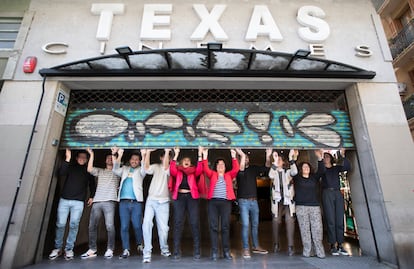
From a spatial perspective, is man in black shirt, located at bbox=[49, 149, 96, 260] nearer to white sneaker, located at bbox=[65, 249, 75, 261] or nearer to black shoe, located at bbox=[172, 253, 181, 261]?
white sneaker, located at bbox=[65, 249, 75, 261]

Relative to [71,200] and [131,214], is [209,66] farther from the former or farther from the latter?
[71,200]

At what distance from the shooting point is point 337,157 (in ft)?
18.7

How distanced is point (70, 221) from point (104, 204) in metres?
0.75

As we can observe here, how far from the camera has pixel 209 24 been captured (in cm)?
559

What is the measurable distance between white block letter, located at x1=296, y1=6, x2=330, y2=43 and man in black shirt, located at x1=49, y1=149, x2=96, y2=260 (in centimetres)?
602

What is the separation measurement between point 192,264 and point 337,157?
→ 4232 mm

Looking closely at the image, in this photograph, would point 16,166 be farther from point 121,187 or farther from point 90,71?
point 90,71

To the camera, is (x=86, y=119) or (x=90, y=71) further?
(x=86, y=119)

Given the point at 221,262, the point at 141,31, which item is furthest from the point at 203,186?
the point at 141,31

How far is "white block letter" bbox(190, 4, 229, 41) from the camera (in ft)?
18.0

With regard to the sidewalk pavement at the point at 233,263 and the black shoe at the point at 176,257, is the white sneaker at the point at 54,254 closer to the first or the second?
the sidewalk pavement at the point at 233,263

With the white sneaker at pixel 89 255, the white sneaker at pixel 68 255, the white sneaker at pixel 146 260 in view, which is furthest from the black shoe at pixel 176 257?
the white sneaker at pixel 68 255

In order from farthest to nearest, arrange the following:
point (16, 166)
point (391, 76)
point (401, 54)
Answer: point (401, 54), point (391, 76), point (16, 166)

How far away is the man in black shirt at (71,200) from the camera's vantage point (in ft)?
15.5
